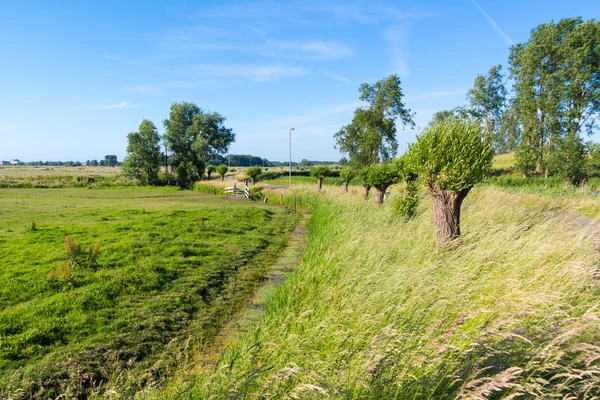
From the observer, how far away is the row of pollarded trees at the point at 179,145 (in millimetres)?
51062

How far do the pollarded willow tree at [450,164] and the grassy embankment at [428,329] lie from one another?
0.60 metres

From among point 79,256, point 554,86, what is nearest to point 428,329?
point 79,256

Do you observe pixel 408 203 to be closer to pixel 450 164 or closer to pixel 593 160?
pixel 450 164

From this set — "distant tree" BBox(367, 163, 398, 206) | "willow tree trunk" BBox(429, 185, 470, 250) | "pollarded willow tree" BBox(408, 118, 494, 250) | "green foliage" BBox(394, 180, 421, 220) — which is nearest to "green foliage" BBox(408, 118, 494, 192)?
"pollarded willow tree" BBox(408, 118, 494, 250)

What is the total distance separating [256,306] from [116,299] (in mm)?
3089

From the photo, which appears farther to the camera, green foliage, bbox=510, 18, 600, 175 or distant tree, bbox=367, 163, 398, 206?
green foliage, bbox=510, 18, 600, 175

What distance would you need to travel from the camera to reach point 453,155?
6.80m

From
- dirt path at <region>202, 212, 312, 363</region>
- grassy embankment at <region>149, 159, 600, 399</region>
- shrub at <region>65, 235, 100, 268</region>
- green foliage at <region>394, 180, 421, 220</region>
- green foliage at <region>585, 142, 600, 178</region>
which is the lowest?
dirt path at <region>202, 212, 312, 363</region>

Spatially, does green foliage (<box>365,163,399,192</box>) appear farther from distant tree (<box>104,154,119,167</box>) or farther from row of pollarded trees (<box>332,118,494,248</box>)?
distant tree (<box>104,154,119,167</box>)

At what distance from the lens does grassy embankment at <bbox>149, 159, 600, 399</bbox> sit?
239 centimetres

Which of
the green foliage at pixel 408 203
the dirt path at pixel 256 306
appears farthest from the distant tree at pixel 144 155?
the green foliage at pixel 408 203

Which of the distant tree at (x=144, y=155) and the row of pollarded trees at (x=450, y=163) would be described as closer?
the row of pollarded trees at (x=450, y=163)

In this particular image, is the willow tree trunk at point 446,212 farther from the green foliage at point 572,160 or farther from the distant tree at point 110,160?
the distant tree at point 110,160

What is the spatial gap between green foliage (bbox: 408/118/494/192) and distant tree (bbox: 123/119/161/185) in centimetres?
5186
